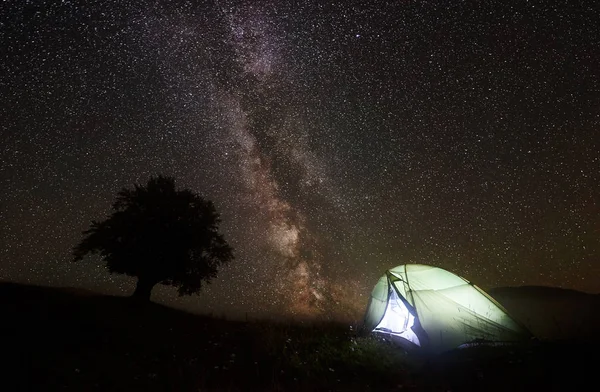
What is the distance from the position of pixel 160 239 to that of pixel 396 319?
13.4m

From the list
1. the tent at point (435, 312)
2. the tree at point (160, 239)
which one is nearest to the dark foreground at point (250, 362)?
the tent at point (435, 312)

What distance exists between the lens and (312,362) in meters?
7.96

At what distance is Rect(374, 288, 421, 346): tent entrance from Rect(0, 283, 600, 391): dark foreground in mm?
1214

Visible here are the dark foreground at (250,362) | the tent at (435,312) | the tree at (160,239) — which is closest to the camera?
the dark foreground at (250,362)

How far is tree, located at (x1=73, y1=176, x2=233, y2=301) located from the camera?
19969mm

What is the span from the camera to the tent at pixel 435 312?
1018 centimetres

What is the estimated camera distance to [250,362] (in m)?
8.02

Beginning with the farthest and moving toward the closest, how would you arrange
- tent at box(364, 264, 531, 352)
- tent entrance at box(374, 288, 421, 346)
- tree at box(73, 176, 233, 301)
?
tree at box(73, 176, 233, 301) < tent entrance at box(374, 288, 421, 346) < tent at box(364, 264, 531, 352)

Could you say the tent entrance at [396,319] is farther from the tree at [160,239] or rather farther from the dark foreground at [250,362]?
the tree at [160,239]

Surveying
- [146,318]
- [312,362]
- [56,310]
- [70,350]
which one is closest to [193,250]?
[146,318]

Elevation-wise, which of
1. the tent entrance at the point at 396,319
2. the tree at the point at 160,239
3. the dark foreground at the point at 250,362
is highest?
the tree at the point at 160,239

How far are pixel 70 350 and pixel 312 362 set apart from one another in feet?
16.9

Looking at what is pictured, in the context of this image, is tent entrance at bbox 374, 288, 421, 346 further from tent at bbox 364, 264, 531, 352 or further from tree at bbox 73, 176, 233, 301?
tree at bbox 73, 176, 233, 301

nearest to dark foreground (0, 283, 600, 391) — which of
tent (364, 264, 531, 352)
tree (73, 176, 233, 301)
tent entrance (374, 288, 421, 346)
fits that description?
tent (364, 264, 531, 352)
